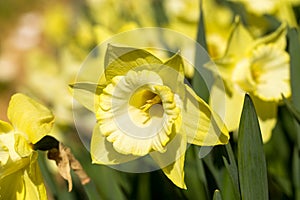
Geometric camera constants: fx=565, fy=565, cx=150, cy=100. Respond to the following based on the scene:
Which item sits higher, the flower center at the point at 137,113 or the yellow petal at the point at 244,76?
the flower center at the point at 137,113

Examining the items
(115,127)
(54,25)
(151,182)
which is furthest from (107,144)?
(54,25)

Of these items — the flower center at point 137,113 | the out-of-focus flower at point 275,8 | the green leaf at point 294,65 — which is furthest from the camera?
the out-of-focus flower at point 275,8

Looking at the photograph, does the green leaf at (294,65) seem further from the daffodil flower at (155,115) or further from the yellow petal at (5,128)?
the yellow petal at (5,128)

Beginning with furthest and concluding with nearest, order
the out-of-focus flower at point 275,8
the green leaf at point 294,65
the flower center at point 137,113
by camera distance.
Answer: the out-of-focus flower at point 275,8 < the green leaf at point 294,65 < the flower center at point 137,113

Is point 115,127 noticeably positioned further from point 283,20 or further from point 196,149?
point 283,20

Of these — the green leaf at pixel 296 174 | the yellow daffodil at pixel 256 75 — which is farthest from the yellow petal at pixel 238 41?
the green leaf at pixel 296 174

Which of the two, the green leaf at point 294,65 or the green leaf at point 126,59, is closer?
the green leaf at point 126,59
